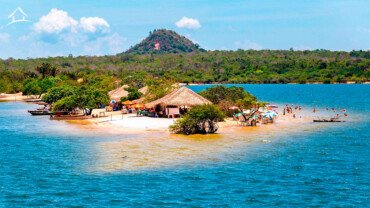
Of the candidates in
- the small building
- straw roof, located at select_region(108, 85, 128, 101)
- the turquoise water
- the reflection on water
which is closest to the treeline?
straw roof, located at select_region(108, 85, 128, 101)

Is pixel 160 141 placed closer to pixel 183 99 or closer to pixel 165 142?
pixel 165 142

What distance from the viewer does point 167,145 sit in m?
36.7

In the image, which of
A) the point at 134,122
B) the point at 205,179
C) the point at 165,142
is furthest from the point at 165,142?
the point at 134,122

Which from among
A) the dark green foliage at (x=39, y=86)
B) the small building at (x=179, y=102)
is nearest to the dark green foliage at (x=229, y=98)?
the small building at (x=179, y=102)

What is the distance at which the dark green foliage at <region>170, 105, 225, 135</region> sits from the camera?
137 feet

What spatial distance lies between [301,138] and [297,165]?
1116 centimetres

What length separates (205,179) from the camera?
26344mm

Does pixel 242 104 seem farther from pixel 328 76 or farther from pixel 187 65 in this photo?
pixel 187 65

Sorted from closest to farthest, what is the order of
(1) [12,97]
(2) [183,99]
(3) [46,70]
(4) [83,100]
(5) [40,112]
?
(2) [183,99]
(4) [83,100]
(5) [40,112]
(1) [12,97]
(3) [46,70]

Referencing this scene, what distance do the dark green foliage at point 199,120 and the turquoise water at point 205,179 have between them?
19.1 feet

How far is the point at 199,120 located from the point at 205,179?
52.4 ft

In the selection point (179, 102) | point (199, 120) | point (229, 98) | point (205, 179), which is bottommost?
point (205, 179)

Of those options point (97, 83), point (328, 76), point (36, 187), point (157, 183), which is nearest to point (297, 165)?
point (157, 183)

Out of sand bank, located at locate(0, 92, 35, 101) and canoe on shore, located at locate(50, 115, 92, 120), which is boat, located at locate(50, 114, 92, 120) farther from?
sand bank, located at locate(0, 92, 35, 101)
